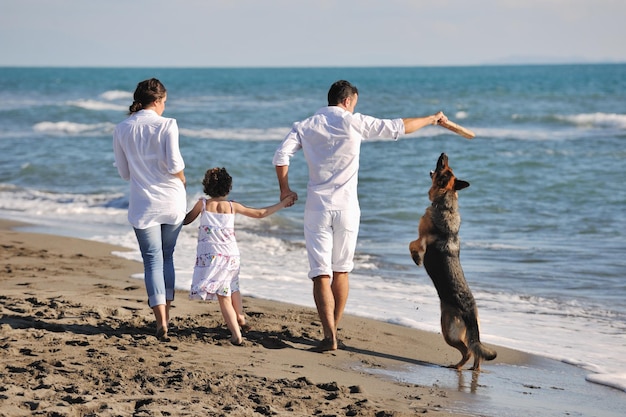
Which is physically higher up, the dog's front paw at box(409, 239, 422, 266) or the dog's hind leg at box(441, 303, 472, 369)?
the dog's front paw at box(409, 239, 422, 266)

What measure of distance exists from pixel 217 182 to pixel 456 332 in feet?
6.50

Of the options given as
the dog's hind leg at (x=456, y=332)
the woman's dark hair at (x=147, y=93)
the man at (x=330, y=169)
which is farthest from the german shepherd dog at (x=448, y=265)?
the woman's dark hair at (x=147, y=93)

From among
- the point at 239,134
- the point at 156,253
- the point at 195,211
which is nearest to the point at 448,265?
the point at 195,211

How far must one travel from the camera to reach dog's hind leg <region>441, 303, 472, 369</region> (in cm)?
564

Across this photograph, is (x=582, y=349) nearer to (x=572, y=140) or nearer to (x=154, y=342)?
(x=154, y=342)

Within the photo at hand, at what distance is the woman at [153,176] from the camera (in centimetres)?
558

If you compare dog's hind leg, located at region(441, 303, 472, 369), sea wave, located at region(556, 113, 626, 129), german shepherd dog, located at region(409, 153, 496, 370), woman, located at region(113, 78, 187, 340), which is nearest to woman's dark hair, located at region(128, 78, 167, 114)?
woman, located at region(113, 78, 187, 340)

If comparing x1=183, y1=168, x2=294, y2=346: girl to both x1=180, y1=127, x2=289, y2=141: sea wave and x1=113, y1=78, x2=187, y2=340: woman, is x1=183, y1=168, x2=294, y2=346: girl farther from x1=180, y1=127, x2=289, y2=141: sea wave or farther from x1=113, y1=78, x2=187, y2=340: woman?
x1=180, y1=127, x2=289, y2=141: sea wave

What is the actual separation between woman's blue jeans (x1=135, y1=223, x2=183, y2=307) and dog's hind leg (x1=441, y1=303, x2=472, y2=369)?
1989 millimetres

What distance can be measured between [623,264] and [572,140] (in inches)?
652

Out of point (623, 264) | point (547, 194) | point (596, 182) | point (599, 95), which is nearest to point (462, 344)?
point (623, 264)

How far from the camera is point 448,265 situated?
18.9ft

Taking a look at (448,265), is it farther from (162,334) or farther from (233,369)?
(162,334)

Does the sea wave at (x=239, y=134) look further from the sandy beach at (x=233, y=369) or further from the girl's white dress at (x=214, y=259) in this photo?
the girl's white dress at (x=214, y=259)
